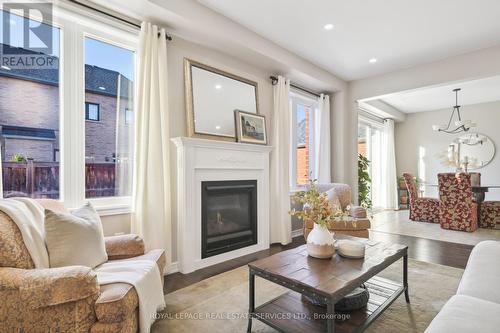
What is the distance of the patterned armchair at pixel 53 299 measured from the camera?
1.32 meters

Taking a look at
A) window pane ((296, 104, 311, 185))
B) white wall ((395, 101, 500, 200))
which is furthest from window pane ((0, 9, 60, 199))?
white wall ((395, 101, 500, 200))

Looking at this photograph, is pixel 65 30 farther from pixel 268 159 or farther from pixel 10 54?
pixel 268 159

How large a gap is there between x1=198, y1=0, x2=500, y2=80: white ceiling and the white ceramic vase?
233 centimetres

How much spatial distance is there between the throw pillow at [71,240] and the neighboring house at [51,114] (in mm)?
953

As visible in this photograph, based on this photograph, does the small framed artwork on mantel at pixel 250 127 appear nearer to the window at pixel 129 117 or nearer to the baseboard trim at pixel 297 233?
the window at pixel 129 117

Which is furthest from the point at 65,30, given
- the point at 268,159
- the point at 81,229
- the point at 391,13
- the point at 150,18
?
the point at 391,13

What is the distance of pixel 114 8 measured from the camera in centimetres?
255

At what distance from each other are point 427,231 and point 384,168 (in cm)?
290

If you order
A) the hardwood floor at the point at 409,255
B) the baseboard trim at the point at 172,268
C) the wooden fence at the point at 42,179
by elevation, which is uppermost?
the wooden fence at the point at 42,179

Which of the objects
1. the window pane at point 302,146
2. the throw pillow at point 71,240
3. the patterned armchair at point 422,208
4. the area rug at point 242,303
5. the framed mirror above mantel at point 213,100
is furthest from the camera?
the patterned armchair at point 422,208

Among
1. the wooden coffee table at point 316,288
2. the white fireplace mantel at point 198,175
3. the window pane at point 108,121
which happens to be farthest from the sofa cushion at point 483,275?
the window pane at point 108,121

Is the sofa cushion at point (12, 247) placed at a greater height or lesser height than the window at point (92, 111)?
lesser

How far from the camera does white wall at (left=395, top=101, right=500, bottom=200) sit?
657cm

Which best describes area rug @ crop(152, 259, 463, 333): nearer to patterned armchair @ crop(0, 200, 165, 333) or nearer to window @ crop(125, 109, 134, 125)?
patterned armchair @ crop(0, 200, 165, 333)
